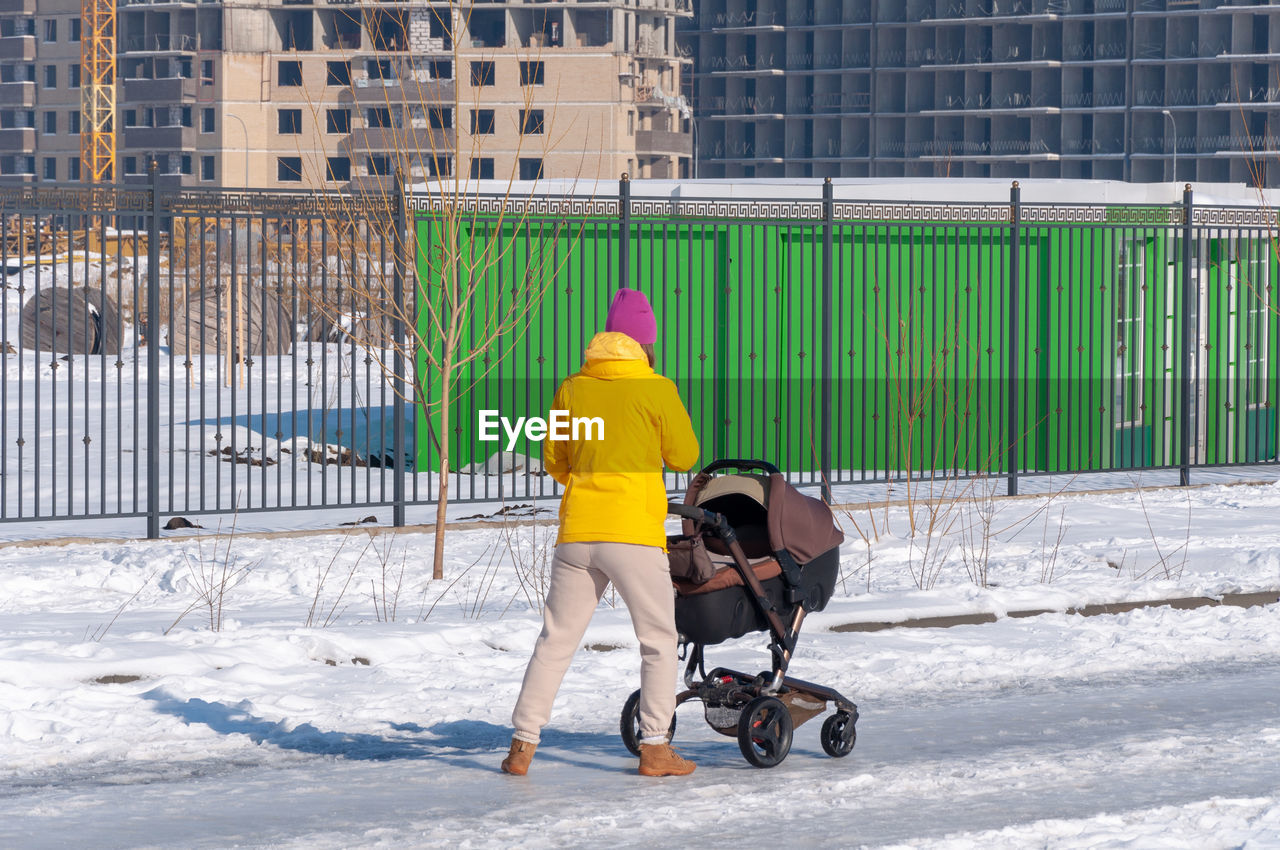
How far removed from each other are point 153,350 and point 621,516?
23.0ft

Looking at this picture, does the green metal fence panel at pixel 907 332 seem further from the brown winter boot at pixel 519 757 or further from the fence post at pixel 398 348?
the brown winter boot at pixel 519 757

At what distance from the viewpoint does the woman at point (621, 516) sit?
6254 mm

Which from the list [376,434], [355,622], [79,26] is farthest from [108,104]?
[355,622]

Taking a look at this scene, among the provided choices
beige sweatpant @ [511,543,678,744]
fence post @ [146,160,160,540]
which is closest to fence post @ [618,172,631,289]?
fence post @ [146,160,160,540]

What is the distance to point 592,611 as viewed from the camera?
634 cm

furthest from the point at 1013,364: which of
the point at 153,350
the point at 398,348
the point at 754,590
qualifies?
the point at 754,590

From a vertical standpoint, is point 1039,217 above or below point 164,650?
above

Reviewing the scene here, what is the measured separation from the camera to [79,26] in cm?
11450

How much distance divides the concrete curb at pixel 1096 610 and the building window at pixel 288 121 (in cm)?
9314

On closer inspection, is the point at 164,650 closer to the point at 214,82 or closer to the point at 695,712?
the point at 695,712

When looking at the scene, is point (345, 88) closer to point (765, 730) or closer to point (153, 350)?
point (153, 350)

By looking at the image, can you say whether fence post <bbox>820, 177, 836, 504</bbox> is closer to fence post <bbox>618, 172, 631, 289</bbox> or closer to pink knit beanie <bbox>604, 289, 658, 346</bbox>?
fence post <bbox>618, 172, 631, 289</bbox>

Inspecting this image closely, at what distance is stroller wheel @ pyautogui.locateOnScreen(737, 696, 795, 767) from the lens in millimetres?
6562

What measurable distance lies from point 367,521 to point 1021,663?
6.55 meters
